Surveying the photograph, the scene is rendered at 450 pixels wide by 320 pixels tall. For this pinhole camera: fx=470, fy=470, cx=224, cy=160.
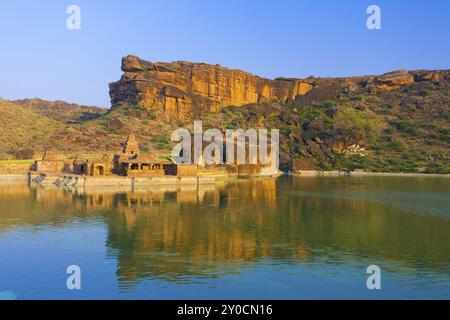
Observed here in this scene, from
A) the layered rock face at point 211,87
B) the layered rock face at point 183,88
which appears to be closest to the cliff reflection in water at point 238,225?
the layered rock face at point 183,88

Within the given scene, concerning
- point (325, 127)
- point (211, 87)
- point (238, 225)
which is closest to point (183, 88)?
point (211, 87)

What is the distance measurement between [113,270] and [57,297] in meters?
3.02

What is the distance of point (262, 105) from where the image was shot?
121 m

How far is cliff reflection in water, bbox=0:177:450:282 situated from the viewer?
62.8ft

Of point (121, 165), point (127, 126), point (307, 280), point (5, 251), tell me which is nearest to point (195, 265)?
point (307, 280)

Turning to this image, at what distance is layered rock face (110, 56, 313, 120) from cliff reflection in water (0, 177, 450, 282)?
207 ft

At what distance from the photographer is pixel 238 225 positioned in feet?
90.2

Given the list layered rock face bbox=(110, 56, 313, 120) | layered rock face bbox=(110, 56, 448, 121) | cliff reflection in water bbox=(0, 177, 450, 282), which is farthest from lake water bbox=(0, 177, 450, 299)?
layered rock face bbox=(110, 56, 448, 121)

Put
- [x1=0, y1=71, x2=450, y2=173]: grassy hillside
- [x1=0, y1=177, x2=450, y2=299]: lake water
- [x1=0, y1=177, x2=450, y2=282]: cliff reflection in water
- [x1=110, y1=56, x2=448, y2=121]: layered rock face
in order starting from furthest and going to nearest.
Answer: [x1=110, y1=56, x2=448, y2=121]: layered rock face
[x1=0, y1=71, x2=450, y2=173]: grassy hillside
[x1=0, y1=177, x2=450, y2=282]: cliff reflection in water
[x1=0, y1=177, x2=450, y2=299]: lake water

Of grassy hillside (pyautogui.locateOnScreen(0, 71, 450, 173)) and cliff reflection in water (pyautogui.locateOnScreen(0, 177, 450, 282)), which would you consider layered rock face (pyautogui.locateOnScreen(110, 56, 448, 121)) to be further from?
cliff reflection in water (pyautogui.locateOnScreen(0, 177, 450, 282))

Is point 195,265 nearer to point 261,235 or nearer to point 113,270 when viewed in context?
point 113,270

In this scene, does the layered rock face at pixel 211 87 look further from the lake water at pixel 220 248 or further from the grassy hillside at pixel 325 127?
the lake water at pixel 220 248

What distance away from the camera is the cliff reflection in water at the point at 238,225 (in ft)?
62.8

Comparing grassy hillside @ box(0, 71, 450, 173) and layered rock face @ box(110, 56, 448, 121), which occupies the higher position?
layered rock face @ box(110, 56, 448, 121)
